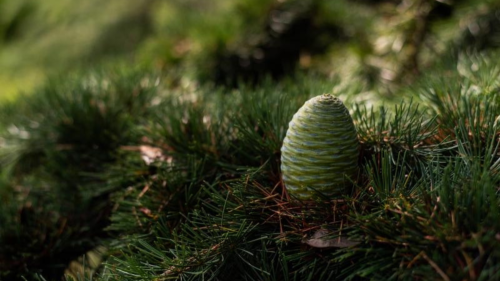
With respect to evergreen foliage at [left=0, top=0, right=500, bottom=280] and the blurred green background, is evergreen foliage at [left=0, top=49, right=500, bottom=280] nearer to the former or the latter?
evergreen foliage at [left=0, top=0, right=500, bottom=280]

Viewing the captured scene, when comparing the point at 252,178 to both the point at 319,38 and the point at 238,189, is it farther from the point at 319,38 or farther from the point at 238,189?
the point at 319,38

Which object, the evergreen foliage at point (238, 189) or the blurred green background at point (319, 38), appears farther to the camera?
the blurred green background at point (319, 38)

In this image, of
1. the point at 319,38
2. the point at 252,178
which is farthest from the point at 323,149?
the point at 319,38

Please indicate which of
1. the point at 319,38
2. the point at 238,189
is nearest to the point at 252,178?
the point at 238,189

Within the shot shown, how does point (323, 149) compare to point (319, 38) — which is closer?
point (323, 149)

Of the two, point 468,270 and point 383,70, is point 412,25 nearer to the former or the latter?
point 383,70

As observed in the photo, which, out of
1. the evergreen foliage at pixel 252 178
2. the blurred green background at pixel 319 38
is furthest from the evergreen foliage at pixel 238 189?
the blurred green background at pixel 319 38

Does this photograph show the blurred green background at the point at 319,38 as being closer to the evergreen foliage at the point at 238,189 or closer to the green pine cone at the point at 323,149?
the evergreen foliage at the point at 238,189

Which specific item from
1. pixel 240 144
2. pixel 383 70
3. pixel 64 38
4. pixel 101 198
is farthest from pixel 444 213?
pixel 64 38
